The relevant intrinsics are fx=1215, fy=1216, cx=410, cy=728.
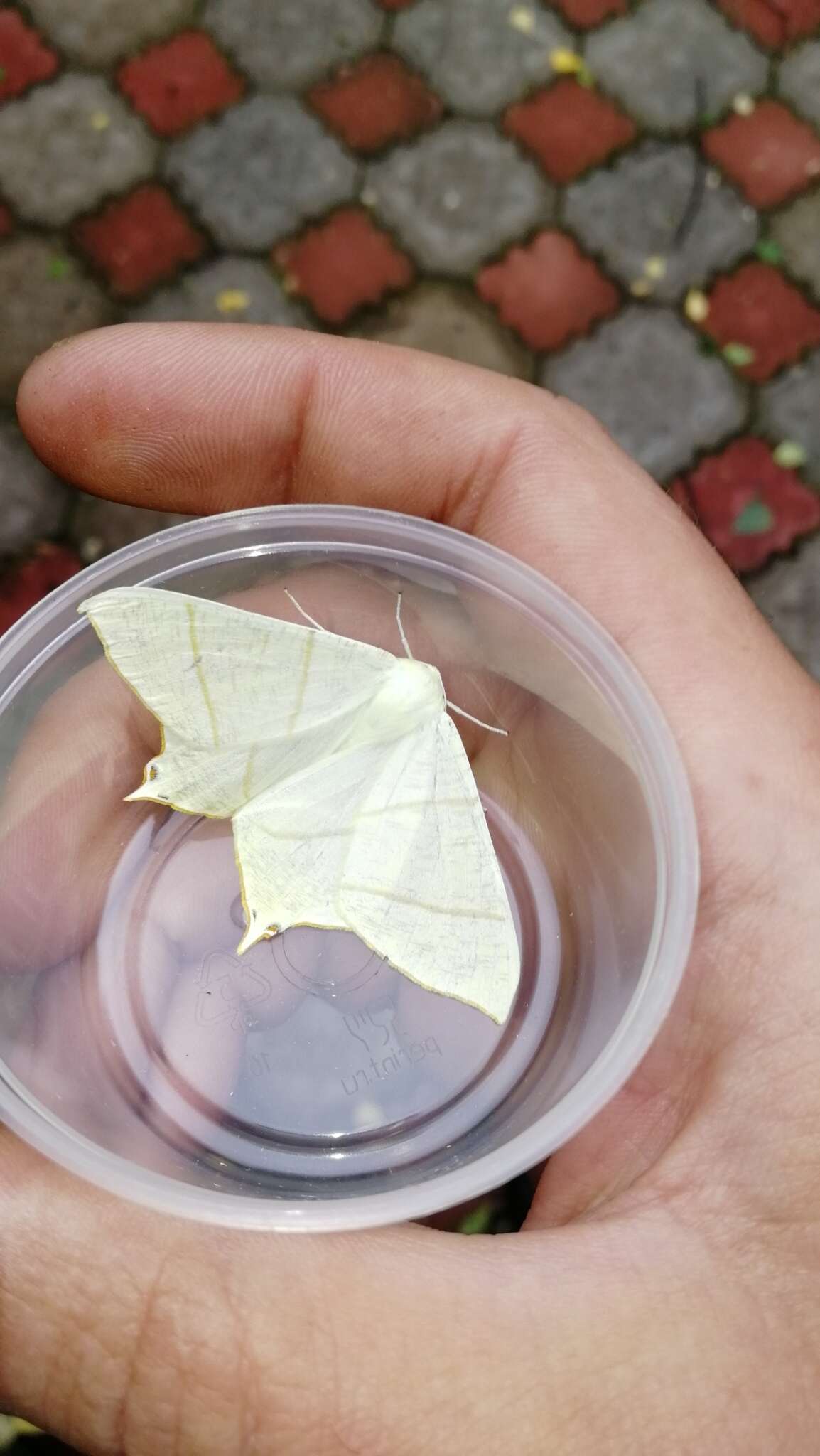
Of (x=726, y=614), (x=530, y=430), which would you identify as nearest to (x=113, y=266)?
(x=530, y=430)

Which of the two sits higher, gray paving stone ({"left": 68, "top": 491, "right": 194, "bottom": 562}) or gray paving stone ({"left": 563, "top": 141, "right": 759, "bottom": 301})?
gray paving stone ({"left": 563, "top": 141, "right": 759, "bottom": 301})

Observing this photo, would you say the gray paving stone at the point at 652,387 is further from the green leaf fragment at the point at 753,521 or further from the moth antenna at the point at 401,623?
the moth antenna at the point at 401,623

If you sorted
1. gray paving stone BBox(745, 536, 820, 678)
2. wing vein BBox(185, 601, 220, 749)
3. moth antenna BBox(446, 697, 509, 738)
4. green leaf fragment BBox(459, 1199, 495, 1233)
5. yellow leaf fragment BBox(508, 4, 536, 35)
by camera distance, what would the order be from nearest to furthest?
1. wing vein BBox(185, 601, 220, 749)
2. moth antenna BBox(446, 697, 509, 738)
3. green leaf fragment BBox(459, 1199, 495, 1233)
4. gray paving stone BBox(745, 536, 820, 678)
5. yellow leaf fragment BBox(508, 4, 536, 35)

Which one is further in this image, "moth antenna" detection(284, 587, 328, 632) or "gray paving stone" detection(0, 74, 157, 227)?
"gray paving stone" detection(0, 74, 157, 227)

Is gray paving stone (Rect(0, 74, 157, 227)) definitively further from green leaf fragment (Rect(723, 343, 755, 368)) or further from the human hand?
the human hand

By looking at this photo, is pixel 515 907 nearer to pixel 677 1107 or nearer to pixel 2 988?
pixel 677 1107

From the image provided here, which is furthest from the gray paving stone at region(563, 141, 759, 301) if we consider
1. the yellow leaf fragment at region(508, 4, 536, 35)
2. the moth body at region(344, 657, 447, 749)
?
the moth body at region(344, 657, 447, 749)

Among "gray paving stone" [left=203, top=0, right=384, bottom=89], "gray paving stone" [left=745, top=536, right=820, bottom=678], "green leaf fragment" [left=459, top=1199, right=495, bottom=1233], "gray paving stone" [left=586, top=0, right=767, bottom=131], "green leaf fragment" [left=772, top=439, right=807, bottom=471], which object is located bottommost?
"green leaf fragment" [left=459, top=1199, right=495, bottom=1233]

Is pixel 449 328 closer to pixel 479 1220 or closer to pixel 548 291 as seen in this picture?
pixel 548 291
